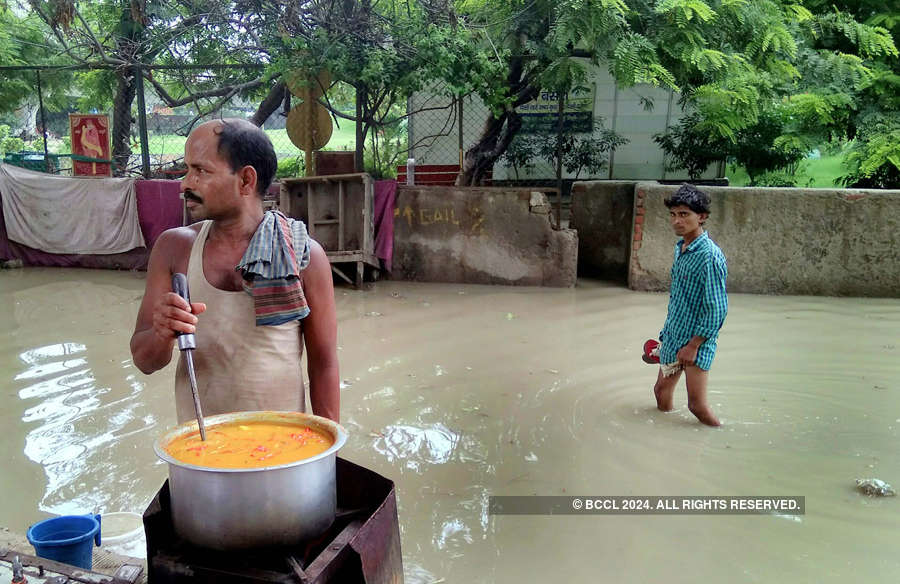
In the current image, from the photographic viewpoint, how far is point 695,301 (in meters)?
4.17

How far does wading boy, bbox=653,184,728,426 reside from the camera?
410 cm

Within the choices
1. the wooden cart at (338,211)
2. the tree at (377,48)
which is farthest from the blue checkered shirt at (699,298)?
the tree at (377,48)

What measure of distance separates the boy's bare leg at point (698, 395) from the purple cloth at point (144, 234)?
6.71m

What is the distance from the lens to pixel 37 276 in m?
8.83

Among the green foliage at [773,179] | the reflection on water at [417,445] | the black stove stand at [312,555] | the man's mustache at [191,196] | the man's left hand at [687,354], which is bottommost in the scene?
the reflection on water at [417,445]

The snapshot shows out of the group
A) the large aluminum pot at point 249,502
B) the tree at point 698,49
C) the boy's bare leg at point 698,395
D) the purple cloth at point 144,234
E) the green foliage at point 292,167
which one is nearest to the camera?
the large aluminum pot at point 249,502

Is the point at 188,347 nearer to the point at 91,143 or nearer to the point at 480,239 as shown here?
the point at 480,239

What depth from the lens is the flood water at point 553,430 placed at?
306 centimetres

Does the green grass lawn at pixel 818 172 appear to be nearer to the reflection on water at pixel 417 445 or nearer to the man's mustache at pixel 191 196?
the reflection on water at pixel 417 445

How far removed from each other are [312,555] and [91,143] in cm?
961

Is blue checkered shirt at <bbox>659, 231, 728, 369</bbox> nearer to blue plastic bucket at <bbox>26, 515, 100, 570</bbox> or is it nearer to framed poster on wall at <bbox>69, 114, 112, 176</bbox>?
blue plastic bucket at <bbox>26, 515, 100, 570</bbox>

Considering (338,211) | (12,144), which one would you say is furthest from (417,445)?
(12,144)

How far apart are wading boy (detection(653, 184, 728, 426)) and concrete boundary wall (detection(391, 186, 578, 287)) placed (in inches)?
143

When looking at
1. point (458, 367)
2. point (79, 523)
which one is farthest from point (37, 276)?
→ point (79, 523)
